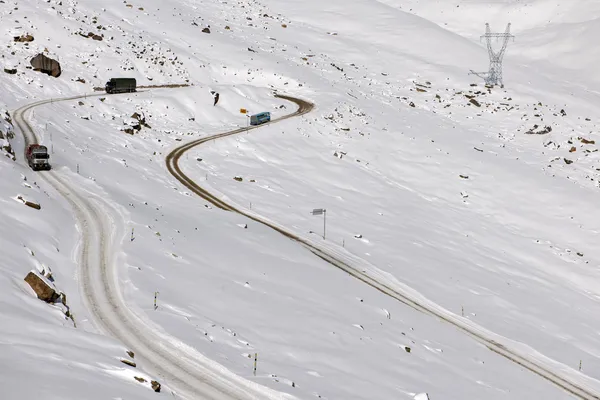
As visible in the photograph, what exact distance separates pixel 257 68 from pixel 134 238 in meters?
59.1

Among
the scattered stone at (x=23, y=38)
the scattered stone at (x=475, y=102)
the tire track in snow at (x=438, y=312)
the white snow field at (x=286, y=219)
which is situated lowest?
the tire track in snow at (x=438, y=312)

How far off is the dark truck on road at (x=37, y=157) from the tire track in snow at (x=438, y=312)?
10289mm

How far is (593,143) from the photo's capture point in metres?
65.9

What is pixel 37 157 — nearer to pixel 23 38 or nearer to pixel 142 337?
pixel 142 337

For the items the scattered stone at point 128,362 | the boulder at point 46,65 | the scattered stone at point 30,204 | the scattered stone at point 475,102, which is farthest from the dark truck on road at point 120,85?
the scattered stone at point 475,102

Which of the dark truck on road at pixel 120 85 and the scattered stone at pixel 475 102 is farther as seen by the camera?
the scattered stone at pixel 475 102

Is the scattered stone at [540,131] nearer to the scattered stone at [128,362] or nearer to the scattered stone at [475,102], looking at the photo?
the scattered stone at [475,102]

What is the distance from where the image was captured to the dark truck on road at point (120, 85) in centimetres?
5556

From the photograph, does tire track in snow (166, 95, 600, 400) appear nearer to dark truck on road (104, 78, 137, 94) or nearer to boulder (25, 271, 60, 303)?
boulder (25, 271, 60, 303)

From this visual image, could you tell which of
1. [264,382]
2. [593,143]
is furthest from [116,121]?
[593,143]

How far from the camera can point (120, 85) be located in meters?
56.1

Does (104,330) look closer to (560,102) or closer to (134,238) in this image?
(134,238)

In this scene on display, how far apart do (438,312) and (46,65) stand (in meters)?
51.8

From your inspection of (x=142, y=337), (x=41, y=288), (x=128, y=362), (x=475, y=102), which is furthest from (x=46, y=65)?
(x=475, y=102)
